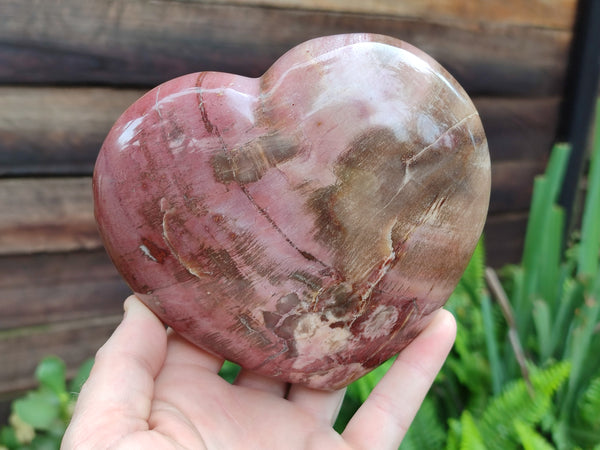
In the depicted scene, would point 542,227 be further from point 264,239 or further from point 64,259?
point 64,259

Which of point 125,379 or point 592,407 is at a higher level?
point 125,379

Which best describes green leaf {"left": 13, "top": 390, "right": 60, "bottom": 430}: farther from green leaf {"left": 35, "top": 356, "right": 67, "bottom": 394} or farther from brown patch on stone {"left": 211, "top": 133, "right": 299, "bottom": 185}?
brown patch on stone {"left": 211, "top": 133, "right": 299, "bottom": 185}

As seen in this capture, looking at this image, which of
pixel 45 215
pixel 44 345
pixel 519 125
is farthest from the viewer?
pixel 519 125

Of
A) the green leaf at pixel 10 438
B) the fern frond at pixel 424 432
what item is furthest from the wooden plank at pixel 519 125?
the green leaf at pixel 10 438

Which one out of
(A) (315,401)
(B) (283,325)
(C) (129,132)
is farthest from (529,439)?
(C) (129,132)

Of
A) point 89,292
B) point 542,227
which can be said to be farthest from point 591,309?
point 89,292

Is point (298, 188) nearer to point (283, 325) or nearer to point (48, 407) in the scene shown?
point (283, 325)
